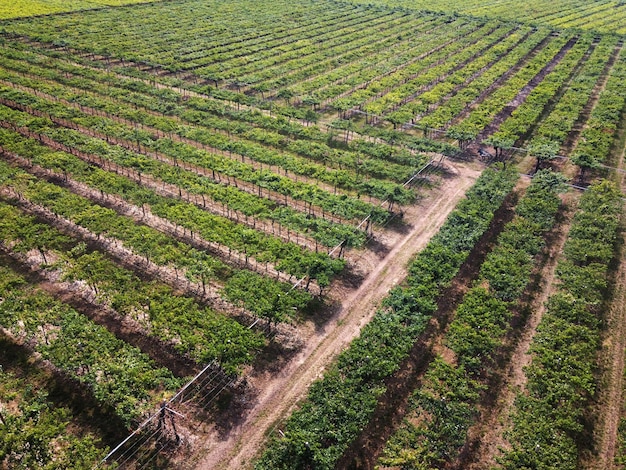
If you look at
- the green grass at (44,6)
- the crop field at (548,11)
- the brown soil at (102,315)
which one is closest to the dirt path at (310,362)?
the brown soil at (102,315)

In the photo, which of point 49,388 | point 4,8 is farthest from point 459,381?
point 4,8

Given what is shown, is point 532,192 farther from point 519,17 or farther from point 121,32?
point 519,17

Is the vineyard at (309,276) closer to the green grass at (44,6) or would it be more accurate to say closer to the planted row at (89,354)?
the planted row at (89,354)

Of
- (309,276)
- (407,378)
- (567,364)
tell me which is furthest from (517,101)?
(407,378)

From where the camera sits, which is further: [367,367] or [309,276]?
[309,276]

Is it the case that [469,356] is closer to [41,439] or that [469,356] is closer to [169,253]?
[169,253]

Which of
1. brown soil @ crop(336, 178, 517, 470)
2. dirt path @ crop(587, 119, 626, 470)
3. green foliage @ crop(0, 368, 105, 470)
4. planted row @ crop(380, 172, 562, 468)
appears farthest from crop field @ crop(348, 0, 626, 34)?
green foliage @ crop(0, 368, 105, 470)
